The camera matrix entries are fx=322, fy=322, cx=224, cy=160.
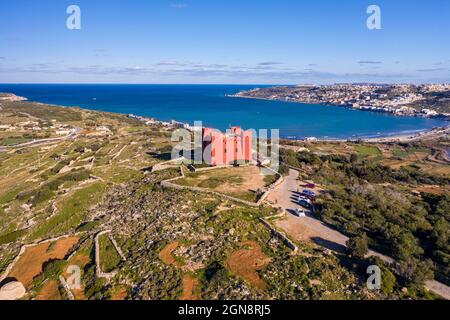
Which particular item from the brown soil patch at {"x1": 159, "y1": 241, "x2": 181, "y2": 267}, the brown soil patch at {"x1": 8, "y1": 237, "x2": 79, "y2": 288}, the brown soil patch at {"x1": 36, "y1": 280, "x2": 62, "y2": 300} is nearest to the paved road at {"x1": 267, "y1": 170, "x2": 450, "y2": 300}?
the brown soil patch at {"x1": 159, "y1": 241, "x2": 181, "y2": 267}

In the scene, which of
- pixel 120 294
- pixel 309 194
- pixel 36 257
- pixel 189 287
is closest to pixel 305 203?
pixel 309 194

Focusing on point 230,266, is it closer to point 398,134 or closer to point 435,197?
point 435,197

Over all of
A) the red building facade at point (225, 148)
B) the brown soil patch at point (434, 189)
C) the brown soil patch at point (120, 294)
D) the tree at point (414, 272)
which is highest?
the red building facade at point (225, 148)

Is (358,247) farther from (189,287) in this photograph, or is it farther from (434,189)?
(434,189)

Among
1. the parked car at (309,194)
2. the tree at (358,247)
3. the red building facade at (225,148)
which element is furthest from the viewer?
the red building facade at (225,148)

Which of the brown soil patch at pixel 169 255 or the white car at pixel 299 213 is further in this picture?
the white car at pixel 299 213

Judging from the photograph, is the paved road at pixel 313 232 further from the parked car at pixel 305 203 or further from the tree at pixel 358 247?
the tree at pixel 358 247

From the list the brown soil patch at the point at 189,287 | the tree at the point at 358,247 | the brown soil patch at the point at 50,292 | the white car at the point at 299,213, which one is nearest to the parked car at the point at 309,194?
the white car at the point at 299,213

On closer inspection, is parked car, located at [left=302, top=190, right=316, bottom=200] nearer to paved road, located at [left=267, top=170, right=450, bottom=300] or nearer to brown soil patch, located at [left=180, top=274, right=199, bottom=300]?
paved road, located at [left=267, top=170, right=450, bottom=300]
